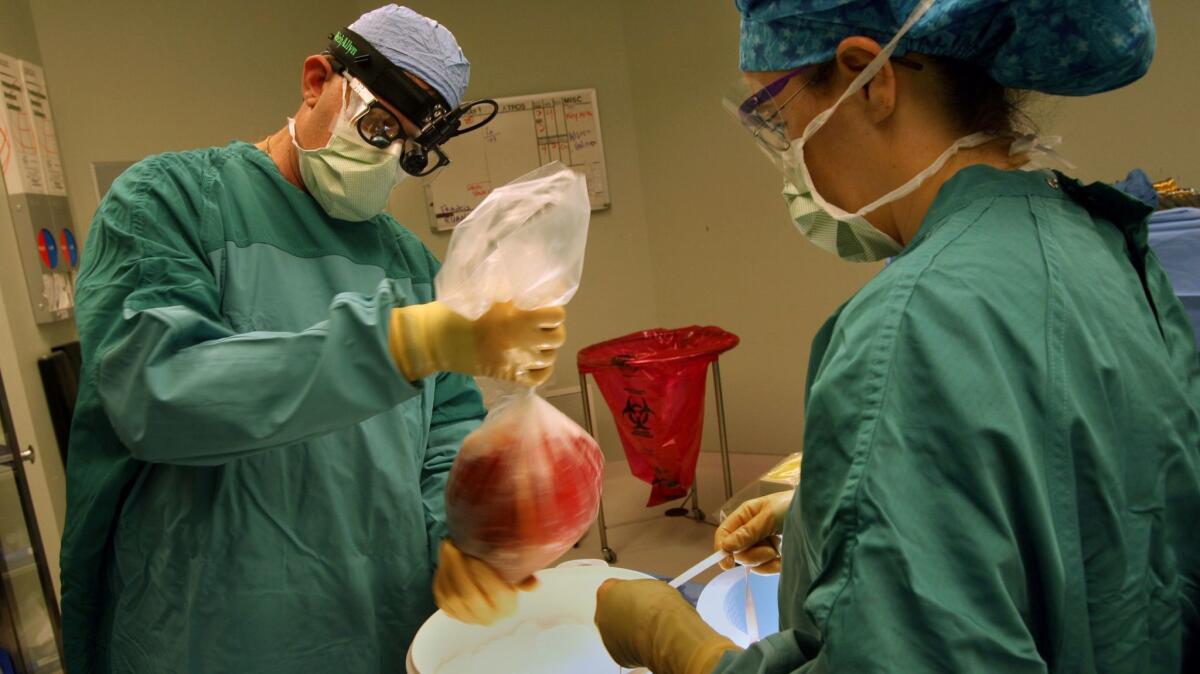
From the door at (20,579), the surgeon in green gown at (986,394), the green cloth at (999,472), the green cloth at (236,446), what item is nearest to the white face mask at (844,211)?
the surgeon in green gown at (986,394)

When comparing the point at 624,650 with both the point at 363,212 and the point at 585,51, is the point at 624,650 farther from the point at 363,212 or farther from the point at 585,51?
the point at 585,51

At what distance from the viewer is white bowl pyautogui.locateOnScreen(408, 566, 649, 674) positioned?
1054mm

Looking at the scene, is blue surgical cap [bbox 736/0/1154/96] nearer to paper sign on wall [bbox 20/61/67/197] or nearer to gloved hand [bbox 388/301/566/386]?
gloved hand [bbox 388/301/566/386]

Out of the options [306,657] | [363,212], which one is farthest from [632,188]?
[306,657]

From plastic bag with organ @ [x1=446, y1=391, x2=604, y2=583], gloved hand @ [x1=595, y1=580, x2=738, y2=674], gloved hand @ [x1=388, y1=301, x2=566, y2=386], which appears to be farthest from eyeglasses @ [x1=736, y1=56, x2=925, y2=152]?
gloved hand @ [x1=595, y1=580, x2=738, y2=674]

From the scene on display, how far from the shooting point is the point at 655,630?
89cm

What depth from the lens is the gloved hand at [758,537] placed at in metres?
1.12

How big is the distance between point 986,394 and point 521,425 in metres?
0.54

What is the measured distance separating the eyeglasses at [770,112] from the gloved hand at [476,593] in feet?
2.04

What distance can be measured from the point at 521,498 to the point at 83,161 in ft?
7.19

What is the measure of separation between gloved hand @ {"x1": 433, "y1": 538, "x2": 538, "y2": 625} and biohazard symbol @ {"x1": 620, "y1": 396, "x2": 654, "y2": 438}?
6.23 ft

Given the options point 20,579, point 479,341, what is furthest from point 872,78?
point 20,579

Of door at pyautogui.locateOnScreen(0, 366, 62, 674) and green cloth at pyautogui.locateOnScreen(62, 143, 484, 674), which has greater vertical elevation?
green cloth at pyautogui.locateOnScreen(62, 143, 484, 674)

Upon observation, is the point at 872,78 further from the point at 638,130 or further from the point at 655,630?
the point at 638,130
